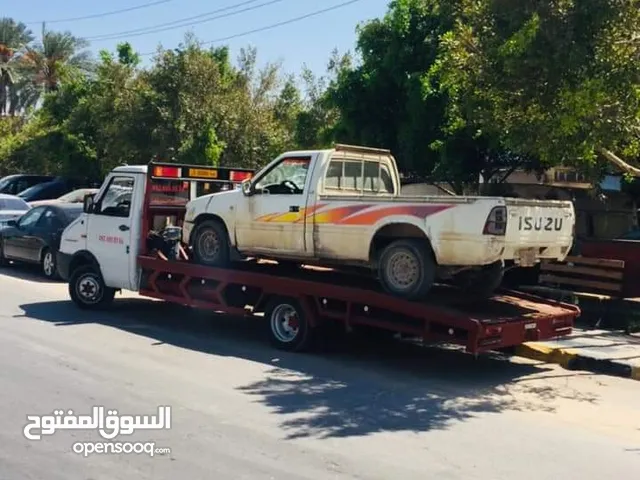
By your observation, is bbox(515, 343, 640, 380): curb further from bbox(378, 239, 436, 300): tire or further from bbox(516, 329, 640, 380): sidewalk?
bbox(378, 239, 436, 300): tire

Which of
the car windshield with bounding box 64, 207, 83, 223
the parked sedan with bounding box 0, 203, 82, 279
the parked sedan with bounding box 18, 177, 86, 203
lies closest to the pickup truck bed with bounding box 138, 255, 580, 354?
the parked sedan with bounding box 0, 203, 82, 279

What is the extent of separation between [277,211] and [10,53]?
49.0 m

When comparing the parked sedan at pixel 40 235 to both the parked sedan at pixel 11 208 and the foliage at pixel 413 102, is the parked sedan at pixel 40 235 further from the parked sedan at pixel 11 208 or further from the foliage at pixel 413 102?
the foliage at pixel 413 102

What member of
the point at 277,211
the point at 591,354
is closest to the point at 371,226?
the point at 277,211

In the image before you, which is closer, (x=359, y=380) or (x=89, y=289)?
(x=359, y=380)

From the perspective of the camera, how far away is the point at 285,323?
10.2m

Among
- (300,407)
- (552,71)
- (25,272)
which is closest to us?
(300,407)

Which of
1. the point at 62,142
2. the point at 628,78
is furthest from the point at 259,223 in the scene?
the point at 62,142

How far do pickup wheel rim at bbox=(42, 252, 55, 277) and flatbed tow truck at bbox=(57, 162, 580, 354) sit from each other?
12.1ft

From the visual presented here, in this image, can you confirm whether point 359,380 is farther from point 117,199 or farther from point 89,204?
point 89,204

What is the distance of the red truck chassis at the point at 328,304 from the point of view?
886 cm

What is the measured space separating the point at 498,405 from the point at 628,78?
3.87 meters

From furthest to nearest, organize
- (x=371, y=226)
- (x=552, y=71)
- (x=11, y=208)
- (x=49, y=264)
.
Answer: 1. (x=11, y=208)
2. (x=49, y=264)
3. (x=371, y=226)
4. (x=552, y=71)

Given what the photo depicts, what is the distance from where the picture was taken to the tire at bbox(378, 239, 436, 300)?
29.6 feet
